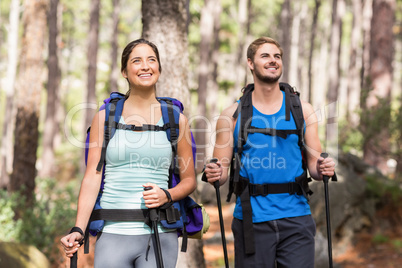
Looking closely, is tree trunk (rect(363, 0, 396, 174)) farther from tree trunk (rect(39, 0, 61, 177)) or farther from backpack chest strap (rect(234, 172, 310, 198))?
tree trunk (rect(39, 0, 61, 177))

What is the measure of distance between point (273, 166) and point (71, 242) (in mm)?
1602

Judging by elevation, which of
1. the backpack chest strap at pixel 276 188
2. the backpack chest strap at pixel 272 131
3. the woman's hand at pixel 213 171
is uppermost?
the backpack chest strap at pixel 272 131

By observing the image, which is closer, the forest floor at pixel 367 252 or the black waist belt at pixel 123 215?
the black waist belt at pixel 123 215

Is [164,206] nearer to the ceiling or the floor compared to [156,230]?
nearer to the ceiling

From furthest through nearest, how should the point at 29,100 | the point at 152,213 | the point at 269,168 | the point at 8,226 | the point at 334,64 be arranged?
the point at 334,64 < the point at 29,100 < the point at 8,226 < the point at 269,168 < the point at 152,213

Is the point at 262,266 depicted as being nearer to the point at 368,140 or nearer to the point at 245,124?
the point at 245,124

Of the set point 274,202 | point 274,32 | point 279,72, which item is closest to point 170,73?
point 279,72

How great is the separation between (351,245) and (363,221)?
1.91 feet

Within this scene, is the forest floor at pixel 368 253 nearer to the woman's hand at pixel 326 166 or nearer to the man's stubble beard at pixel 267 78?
the woman's hand at pixel 326 166

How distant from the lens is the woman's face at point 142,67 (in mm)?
3154

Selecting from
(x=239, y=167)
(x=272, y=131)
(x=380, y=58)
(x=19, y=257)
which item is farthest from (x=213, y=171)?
(x=380, y=58)

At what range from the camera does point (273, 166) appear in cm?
369

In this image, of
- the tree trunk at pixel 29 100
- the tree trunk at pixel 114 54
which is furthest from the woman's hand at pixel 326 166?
the tree trunk at pixel 114 54

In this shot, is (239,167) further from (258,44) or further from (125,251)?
(125,251)
